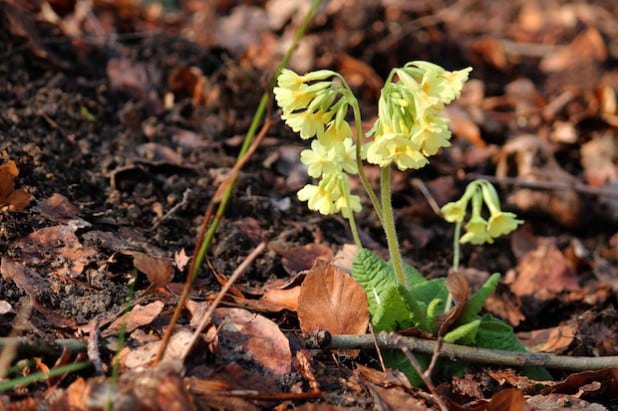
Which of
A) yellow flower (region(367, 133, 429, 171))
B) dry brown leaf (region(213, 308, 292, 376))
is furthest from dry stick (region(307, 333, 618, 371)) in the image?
yellow flower (region(367, 133, 429, 171))

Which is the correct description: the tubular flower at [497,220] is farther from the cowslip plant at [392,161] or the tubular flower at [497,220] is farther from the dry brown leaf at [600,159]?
the dry brown leaf at [600,159]

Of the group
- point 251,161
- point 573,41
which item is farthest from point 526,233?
point 573,41

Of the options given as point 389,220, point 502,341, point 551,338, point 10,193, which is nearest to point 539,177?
point 551,338

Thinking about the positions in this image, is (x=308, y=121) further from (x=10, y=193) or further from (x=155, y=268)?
(x=10, y=193)

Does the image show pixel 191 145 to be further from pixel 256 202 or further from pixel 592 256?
pixel 592 256

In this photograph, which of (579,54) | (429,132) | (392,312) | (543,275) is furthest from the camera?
(579,54)

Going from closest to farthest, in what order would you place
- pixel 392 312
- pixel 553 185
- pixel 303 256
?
pixel 392 312
pixel 303 256
pixel 553 185
